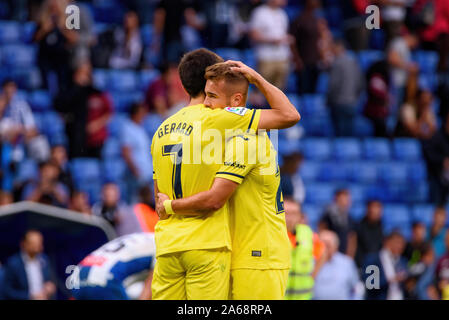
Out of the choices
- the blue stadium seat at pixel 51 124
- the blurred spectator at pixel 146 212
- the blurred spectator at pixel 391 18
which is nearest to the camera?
the blurred spectator at pixel 146 212

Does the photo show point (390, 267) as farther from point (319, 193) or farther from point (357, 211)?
point (319, 193)

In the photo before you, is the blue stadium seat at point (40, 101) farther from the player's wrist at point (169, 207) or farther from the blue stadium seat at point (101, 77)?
the player's wrist at point (169, 207)

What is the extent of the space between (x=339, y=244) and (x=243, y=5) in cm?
463

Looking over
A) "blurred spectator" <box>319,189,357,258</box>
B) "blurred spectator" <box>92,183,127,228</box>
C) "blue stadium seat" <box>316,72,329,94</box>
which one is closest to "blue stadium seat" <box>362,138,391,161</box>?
"blue stadium seat" <box>316,72,329,94</box>

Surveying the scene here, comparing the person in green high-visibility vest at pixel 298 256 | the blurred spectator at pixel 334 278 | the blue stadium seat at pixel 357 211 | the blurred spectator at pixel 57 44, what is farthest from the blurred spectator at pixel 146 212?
the blue stadium seat at pixel 357 211

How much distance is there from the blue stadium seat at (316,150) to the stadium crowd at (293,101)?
0.07 feet

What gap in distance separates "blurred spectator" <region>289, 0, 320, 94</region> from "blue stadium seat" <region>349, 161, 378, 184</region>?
61.2 inches

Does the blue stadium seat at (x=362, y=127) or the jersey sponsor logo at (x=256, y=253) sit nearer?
the jersey sponsor logo at (x=256, y=253)

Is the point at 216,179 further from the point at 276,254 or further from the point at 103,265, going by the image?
the point at 103,265

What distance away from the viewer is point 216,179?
4934mm

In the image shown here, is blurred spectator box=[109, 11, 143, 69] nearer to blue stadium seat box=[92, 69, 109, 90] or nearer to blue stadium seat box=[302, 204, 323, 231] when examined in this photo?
blue stadium seat box=[92, 69, 109, 90]

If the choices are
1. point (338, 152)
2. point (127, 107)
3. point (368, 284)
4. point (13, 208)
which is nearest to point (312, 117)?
point (338, 152)

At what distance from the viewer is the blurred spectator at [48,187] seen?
10.2m

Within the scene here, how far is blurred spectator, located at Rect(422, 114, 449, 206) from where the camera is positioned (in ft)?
43.1
